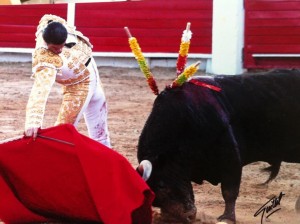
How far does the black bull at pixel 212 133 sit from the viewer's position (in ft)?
11.1

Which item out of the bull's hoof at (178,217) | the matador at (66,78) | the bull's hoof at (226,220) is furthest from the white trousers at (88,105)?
the bull's hoof at (226,220)

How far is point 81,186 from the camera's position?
321cm

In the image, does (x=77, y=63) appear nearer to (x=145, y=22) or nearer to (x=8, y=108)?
(x=8, y=108)

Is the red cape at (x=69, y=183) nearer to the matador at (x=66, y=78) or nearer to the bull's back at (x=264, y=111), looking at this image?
the matador at (x=66, y=78)

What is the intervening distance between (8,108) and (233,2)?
336 centimetres

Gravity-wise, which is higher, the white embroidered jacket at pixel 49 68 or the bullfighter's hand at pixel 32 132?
the white embroidered jacket at pixel 49 68

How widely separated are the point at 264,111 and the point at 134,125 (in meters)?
2.96

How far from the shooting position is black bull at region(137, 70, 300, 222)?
3393 millimetres

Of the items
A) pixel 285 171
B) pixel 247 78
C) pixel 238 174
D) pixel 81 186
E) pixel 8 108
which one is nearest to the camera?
pixel 81 186

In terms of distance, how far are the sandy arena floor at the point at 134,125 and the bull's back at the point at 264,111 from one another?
35 cm

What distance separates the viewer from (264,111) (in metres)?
3.62

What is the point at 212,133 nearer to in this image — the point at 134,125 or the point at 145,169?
the point at 145,169

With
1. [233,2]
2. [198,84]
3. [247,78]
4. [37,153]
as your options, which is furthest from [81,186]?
[233,2]

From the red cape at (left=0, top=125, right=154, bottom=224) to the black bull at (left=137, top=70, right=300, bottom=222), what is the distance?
20cm
